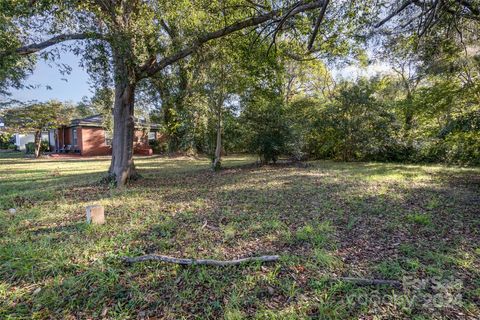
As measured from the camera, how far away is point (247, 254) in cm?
285

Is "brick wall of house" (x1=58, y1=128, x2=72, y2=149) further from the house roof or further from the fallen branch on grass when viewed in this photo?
the fallen branch on grass

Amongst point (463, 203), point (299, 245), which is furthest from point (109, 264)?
point (463, 203)

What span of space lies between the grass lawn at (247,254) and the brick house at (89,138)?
52.4 feet

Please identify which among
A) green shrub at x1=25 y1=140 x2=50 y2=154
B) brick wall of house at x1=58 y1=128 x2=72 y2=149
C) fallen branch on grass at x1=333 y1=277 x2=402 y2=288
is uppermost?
brick wall of house at x1=58 y1=128 x2=72 y2=149

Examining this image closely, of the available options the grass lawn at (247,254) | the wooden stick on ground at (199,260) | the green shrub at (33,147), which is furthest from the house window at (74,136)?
the wooden stick on ground at (199,260)

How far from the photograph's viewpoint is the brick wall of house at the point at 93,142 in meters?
19.6

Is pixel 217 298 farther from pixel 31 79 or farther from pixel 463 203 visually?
pixel 31 79

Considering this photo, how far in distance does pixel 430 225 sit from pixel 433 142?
9.81 m

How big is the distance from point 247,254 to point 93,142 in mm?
21276

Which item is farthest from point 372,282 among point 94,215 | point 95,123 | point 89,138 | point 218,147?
point 89,138

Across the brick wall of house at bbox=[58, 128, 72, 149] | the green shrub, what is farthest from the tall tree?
the green shrub

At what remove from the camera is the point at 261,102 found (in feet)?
32.1

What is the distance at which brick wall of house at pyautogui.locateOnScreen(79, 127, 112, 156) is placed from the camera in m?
19.6

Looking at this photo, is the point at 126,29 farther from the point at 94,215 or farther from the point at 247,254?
the point at 247,254
